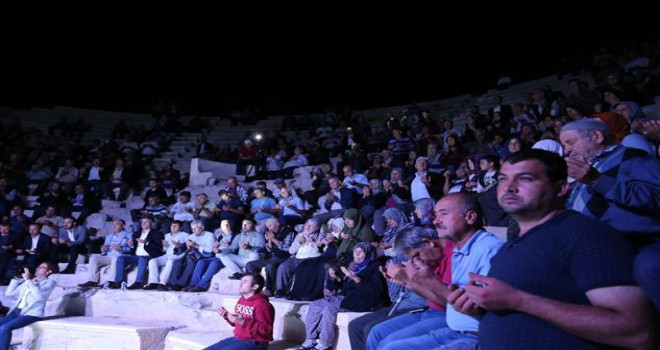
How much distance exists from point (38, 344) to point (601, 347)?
20.9 ft

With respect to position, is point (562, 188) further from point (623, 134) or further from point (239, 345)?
point (239, 345)

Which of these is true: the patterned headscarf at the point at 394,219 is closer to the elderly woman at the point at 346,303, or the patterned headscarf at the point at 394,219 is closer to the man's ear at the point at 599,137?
the elderly woman at the point at 346,303

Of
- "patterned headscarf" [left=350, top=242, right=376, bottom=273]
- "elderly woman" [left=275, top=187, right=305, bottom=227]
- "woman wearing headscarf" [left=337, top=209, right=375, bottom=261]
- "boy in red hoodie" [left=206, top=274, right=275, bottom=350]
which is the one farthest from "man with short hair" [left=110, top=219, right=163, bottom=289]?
"patterned headscarf" [left=350, top=242, right=376, bottom=273]

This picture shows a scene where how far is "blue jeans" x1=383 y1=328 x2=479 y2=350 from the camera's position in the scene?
7.66 feet

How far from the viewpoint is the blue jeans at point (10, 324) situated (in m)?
5.71

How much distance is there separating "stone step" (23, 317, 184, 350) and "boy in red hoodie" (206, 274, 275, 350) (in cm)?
157

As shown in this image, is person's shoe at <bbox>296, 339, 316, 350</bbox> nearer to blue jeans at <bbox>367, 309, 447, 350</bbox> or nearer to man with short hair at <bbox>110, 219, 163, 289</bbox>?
blue jeans at <bbox>367, 309, 447, 350</bbox>

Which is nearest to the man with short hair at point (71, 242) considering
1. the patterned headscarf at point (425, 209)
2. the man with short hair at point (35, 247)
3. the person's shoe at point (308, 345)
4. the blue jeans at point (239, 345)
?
the man with short hair at point (35, 247)

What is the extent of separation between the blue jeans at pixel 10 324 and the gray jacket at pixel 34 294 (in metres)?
0.08

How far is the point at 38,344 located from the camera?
597 cm

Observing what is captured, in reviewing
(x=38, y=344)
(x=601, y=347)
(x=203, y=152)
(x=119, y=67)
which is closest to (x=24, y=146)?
(x=203, y=152)

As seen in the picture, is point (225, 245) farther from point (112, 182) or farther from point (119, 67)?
point (119, 67)

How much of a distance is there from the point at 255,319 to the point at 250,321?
46 mm

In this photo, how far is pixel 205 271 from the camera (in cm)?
688
